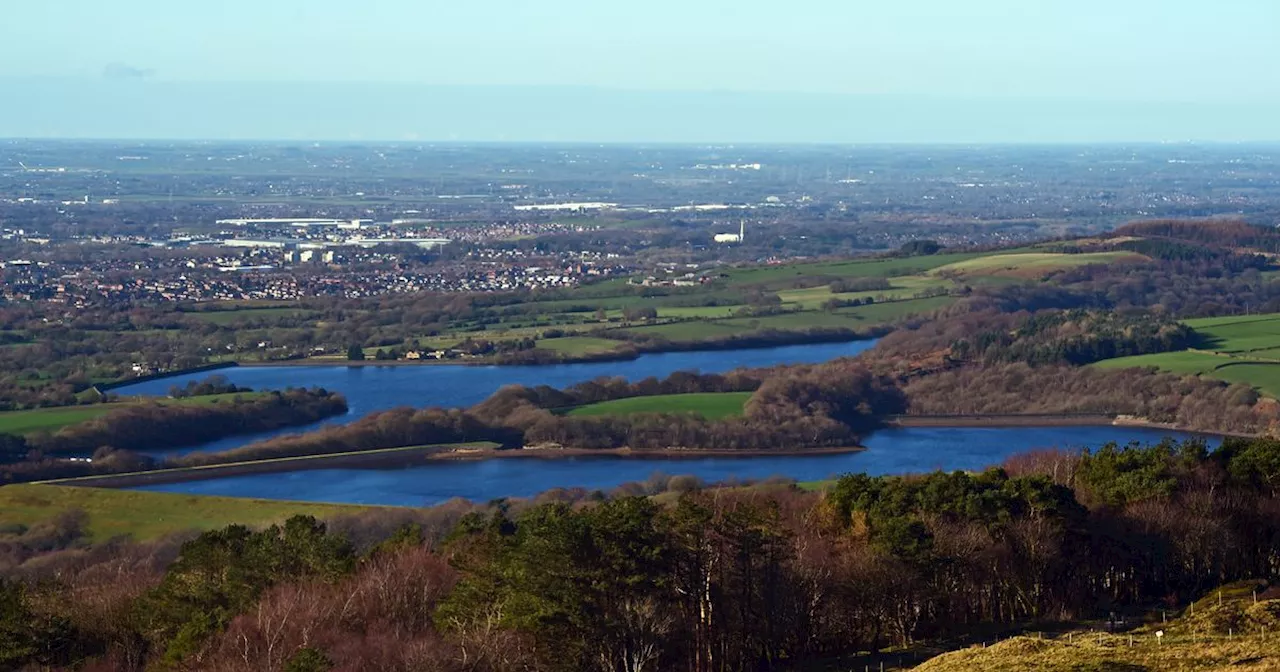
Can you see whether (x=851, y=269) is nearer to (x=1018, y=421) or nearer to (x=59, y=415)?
(x=1018, y=421)

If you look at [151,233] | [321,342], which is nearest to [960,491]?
[321,342]

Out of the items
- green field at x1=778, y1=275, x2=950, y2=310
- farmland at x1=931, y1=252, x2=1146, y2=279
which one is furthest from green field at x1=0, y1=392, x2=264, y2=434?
farmland at x1=931, y1=252, x2=1146, y2=279

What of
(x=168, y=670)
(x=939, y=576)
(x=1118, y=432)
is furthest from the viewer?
(x=1118, y=432)

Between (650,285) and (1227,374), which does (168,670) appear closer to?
(1227,374)

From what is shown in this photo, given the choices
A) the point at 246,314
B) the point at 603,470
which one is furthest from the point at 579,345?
the point at 603,470

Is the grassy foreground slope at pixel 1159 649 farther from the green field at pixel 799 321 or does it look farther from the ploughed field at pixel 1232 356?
the green field at pixel 799 321

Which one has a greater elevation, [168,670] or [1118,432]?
[168,670]

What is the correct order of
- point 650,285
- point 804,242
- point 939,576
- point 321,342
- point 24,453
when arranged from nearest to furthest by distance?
1. point 939,576
2. point 24,453
3. point 321,342
4. point 650,285
5. point 804,242
